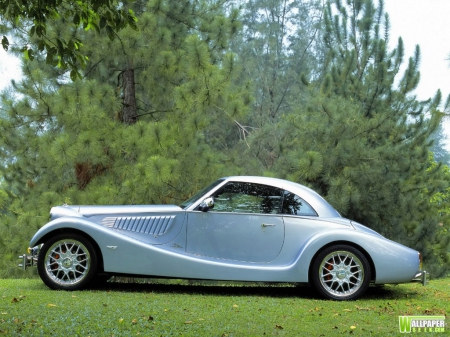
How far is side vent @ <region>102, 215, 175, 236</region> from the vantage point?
24.5ft

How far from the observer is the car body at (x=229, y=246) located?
7211 millimetres

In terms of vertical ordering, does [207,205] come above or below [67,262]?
above

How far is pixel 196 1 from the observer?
1579 centimetres

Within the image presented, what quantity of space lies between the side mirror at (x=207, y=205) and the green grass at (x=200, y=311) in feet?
3.51

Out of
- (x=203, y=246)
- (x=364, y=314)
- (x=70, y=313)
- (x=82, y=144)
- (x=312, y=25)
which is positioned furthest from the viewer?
(x=312, y=25)

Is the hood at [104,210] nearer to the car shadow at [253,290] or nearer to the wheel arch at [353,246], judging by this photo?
the car shadow at [253,290]

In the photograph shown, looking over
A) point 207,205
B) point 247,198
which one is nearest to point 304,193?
point 247,198

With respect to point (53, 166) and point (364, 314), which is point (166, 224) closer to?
point (364, 314)

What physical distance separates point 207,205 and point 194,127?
20.5 feet

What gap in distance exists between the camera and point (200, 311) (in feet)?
20.0

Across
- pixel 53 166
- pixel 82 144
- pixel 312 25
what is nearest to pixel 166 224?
pixel 82 144

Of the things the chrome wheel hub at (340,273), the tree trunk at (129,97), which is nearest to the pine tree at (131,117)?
the tree trunk at (129,97)

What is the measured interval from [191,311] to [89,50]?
10.0 meters

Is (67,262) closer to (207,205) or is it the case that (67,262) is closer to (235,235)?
(207,205)
